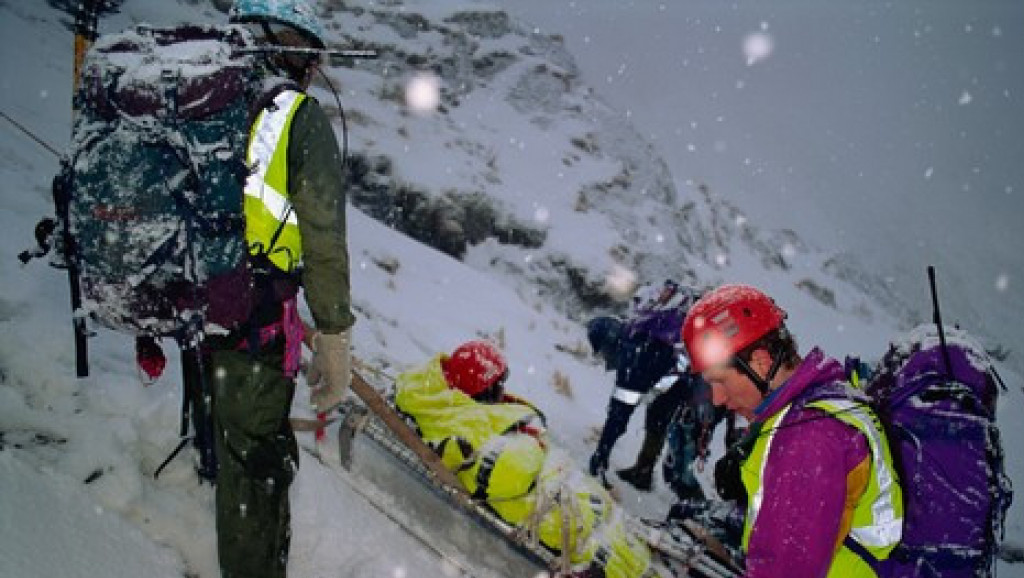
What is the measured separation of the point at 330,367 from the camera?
8.19ft

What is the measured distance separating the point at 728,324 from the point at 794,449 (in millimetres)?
495

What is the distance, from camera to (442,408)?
3.86m

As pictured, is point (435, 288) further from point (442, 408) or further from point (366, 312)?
point (442, 408)

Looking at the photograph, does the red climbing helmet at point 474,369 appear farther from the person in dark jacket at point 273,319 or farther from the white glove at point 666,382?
the white glove at point 666,382

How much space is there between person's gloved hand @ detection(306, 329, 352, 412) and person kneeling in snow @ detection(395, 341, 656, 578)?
3.82 feet

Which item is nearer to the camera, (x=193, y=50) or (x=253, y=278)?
(x=193, y=50)

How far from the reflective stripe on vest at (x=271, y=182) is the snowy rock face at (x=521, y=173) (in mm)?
12665

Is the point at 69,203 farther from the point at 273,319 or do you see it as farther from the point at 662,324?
the point at 662,324

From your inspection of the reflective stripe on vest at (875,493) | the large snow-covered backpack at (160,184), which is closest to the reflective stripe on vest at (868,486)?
the reflective stripe on vest at (875,493)

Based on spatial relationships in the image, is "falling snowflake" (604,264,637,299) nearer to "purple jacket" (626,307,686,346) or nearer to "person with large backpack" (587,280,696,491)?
"person with large backpack" (587,280,696,491)

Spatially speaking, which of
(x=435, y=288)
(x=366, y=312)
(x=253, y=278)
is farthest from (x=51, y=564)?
(x=435, y=288)

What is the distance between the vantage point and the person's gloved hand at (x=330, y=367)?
2438mm

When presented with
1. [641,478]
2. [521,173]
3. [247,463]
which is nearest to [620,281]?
[521,173]

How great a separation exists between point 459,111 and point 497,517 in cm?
2080
